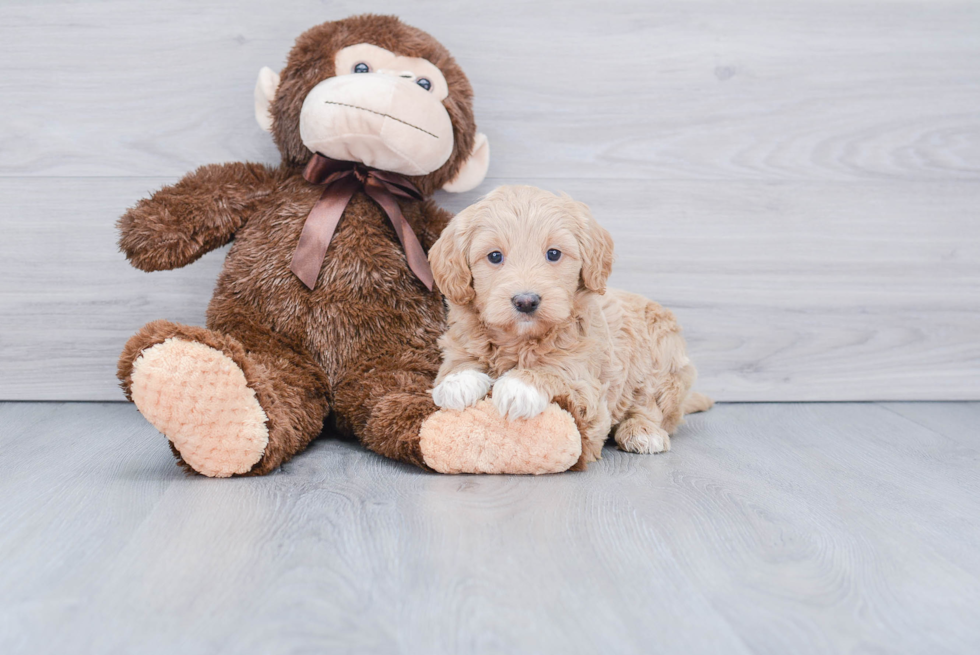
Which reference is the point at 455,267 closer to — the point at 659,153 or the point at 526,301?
the point at 526,301

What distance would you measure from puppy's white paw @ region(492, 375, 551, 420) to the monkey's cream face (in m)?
0.54

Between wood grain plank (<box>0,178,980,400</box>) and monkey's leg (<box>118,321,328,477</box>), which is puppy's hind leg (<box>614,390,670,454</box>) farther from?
monkey's leg (<box>118,321,328,477</box>)

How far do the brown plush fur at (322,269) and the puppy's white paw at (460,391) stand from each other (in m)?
0.14

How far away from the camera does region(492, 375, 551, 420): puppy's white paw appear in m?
1.21

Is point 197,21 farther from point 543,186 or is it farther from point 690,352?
point 690,352

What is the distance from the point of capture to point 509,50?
181 cm

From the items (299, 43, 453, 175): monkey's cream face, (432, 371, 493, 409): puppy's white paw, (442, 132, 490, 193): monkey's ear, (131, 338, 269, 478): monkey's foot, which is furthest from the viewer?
(442, 132, 490, 193): monkey's ear

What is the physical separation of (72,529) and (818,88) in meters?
1.84

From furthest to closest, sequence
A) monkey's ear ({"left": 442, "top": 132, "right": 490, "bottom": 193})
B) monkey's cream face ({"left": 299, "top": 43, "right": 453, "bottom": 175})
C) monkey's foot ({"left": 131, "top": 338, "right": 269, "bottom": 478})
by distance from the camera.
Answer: monkey's ear ({"left": 442, "top": 132, "right": 490, "bottom": 193}) → monkey's cream face ({"left": 299, "top": 43, "right": 453, "bottom": 175}) → monkey's foot ({"left": 131, "top": 338, "right": 269, "bottom": 478})

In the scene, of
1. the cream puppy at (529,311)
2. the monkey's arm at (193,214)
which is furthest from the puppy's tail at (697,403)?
the monkey's arm at (193,214)

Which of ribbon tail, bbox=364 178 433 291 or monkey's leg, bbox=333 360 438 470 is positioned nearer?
monkey's leg, bbox=333 360 438 470


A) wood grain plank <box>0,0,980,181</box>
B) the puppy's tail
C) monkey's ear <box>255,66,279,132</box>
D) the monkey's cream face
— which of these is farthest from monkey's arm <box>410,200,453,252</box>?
the puppy's tail

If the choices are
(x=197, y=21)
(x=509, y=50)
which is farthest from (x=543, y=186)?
(x=197, y=21)

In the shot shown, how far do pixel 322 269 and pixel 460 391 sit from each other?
0.45 meters
